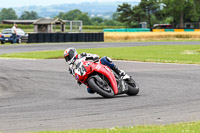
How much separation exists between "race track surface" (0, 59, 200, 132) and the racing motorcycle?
0.21 m

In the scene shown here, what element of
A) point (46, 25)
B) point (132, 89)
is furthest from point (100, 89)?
Answer: point (46, 25)

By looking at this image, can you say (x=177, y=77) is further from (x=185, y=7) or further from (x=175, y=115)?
(x=185, y=7)

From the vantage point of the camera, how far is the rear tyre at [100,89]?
33.1 feet

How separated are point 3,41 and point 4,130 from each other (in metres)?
34.8

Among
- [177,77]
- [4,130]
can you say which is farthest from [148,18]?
[4,130]

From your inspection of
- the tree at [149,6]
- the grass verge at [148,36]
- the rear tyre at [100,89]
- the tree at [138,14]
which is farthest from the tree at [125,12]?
the rear tyre at [100,89]

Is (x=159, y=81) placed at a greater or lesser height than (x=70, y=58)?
lesser

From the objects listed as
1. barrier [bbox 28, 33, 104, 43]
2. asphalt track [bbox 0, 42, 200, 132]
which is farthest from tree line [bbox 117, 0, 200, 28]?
asphalt track [bbox 0, 42, 200, 132]

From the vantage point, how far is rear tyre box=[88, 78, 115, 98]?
397 inches

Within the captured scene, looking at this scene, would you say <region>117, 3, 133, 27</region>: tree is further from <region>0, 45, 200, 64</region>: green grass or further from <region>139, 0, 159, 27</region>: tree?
<region>0, 45, 200, 64</region>: green grass

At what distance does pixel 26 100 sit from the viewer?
1056cm

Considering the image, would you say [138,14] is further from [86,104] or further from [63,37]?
[86,104]

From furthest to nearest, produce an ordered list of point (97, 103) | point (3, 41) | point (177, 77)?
1. point (3, 41)
2. point (177, 77)
3. point (97, 103)

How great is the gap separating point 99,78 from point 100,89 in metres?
0.25
